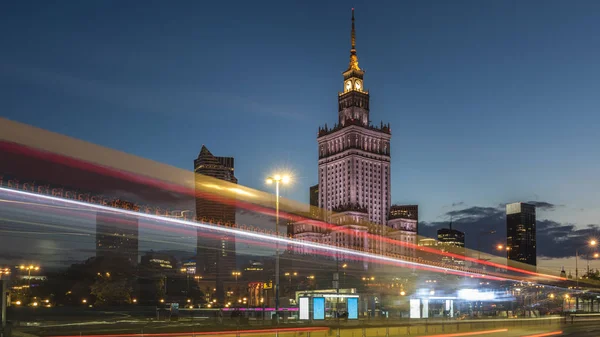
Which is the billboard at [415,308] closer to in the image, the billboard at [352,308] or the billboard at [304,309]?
the billboard at [352,308]

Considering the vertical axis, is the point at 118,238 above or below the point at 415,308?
above

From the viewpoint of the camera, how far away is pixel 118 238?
102562mm

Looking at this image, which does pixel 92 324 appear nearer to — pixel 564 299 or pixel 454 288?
pixel 454 288

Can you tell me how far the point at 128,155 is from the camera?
48.2 meters

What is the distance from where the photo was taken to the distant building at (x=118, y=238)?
8475 cm

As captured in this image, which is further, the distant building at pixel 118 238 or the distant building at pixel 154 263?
the distant building at pixel 154 263

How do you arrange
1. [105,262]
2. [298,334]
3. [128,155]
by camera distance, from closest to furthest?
[298,334] < [128,155] < [105,262]

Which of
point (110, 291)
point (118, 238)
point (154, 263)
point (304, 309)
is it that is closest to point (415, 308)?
point (304, 309)

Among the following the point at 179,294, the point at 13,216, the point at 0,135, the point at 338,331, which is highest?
the point at 0,135

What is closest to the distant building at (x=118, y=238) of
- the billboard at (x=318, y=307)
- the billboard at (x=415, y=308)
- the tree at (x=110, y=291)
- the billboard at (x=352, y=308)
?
the tree at (x=110, y=291)

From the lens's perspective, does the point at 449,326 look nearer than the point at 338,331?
No

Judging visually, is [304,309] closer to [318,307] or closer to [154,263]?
[318,307]

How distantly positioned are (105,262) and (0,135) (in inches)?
2260

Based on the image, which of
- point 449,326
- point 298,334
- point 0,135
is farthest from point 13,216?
point 449,326
